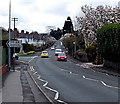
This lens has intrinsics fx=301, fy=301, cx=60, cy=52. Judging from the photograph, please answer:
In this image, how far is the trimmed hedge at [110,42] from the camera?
96.5 ft

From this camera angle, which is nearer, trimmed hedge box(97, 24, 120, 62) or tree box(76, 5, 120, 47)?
trimmed hedge box(97, 24, 120, 62)

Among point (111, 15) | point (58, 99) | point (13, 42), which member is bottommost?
point (58, 99)

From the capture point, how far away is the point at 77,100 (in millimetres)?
13289

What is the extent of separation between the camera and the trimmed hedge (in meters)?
29.4

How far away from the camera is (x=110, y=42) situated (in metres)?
31.3

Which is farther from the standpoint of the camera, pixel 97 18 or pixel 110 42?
pixel 97 18

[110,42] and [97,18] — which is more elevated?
[97,18]

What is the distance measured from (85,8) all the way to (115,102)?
38.0 metres

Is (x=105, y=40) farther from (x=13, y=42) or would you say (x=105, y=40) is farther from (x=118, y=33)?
(x=13, y=42)

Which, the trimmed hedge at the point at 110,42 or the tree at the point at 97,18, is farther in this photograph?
the tree at the point at 97,18

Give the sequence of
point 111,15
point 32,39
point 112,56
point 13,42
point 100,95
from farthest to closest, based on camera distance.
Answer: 1. point 32,39
2. point 111,15
3. point 112,56
4. point 13,42
5. point 100,95

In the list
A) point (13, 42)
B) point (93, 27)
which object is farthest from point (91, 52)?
point (13, 42)

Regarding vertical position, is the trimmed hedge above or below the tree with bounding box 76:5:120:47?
below

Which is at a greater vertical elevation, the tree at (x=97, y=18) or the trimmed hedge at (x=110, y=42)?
the tree at (x=97, y=18)
